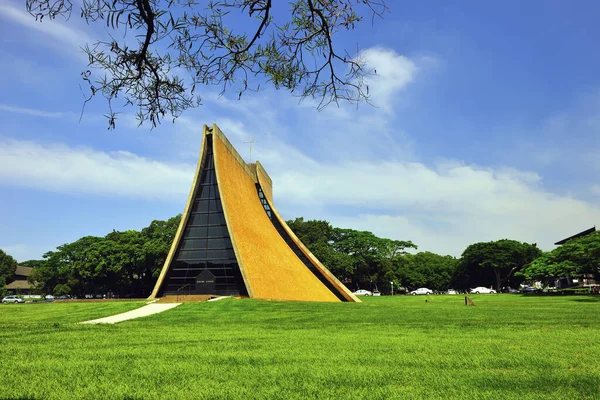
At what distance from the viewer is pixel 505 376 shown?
4.76m

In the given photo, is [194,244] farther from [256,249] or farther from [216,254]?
[256,249]

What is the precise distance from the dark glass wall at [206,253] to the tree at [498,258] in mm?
45323

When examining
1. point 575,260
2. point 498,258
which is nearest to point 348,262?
point 498,258

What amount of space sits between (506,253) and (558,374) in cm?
5863

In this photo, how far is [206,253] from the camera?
2342 cm

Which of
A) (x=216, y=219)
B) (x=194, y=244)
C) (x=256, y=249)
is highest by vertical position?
(x=216, y=219)

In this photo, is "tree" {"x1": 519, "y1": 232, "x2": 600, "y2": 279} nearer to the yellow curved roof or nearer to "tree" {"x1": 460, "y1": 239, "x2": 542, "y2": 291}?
the yellow curved roof

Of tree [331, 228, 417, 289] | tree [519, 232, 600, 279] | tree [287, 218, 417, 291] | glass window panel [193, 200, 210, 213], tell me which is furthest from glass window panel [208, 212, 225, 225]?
tree [331, 228, 417, 289]

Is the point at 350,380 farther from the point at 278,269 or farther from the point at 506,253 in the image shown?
the point at 506,253

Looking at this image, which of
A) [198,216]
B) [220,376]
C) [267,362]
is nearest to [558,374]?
[267,362]

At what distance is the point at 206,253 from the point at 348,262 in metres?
31.8

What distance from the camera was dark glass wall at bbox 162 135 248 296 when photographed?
2288 cm

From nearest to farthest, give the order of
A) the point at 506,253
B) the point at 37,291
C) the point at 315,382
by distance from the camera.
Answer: the point at 315,382 < the point at 37,291 < the point at 506,253

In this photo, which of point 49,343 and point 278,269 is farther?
point 278,269
